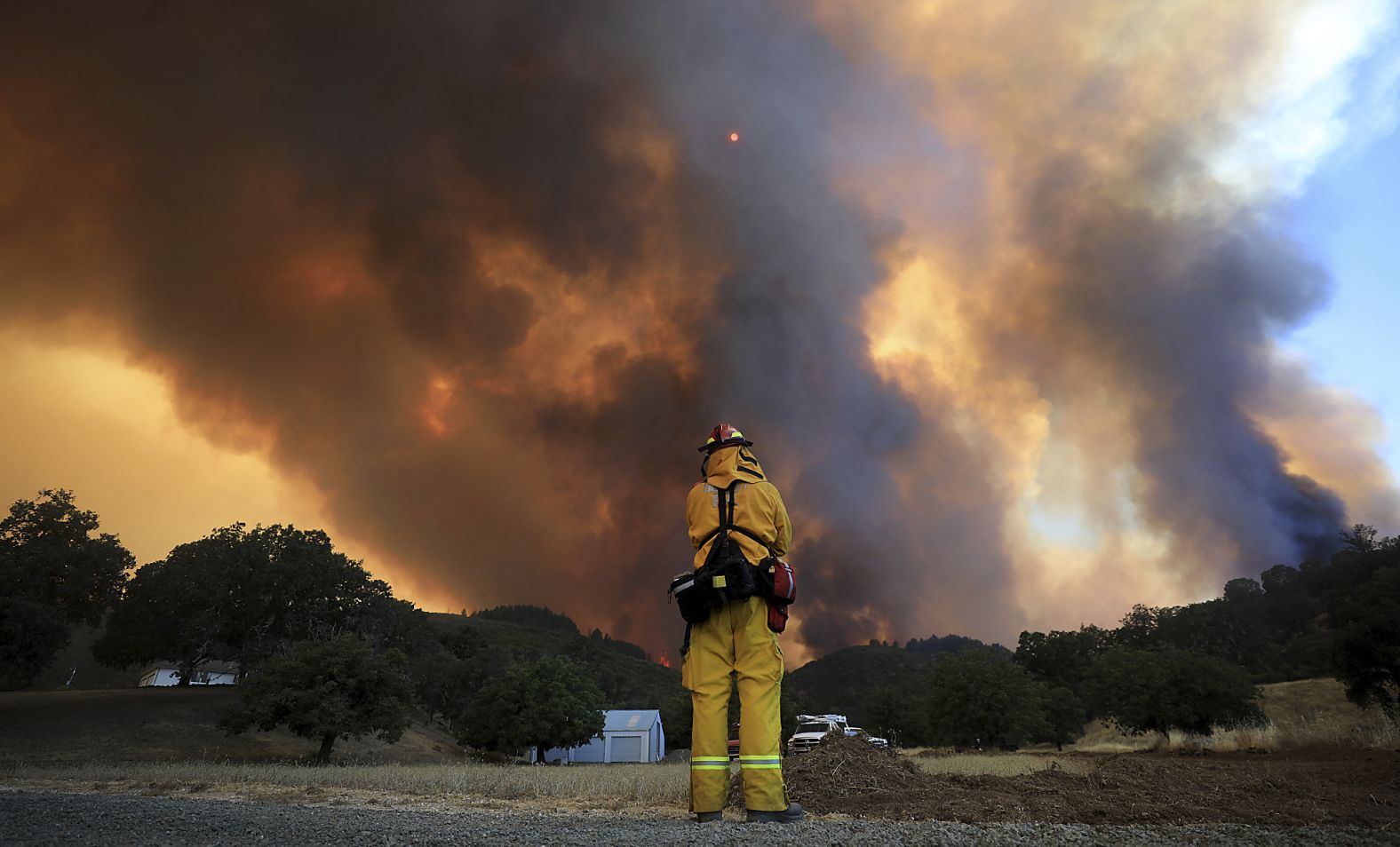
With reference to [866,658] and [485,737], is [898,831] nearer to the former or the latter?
[485,737]

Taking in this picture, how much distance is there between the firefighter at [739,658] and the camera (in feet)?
18.9

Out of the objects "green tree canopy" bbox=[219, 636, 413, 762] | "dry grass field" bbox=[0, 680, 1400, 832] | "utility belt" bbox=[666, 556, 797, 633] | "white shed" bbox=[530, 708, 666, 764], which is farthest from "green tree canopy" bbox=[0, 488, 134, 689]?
"utility belt" bbox=[666, 556, 797, 633]

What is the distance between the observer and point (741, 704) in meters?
5.96

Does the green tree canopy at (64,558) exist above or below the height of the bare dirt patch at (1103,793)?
above

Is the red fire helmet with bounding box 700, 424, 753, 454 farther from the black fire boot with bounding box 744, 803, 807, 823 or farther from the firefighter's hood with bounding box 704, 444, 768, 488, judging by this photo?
the black fire boot with bounding box 744, 803, 807, 823

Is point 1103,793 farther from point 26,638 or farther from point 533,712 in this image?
point 26,638

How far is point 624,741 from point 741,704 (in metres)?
67.3

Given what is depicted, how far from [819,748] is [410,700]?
3194cm

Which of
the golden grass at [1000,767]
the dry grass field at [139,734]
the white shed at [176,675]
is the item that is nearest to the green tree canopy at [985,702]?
the golden grass at [1000,767]

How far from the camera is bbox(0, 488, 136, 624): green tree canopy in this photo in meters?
38.3

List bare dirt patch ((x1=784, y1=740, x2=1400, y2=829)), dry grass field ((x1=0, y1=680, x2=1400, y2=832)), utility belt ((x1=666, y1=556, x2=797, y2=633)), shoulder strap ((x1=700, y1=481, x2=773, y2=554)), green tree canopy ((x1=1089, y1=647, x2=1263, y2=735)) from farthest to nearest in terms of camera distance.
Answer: green tree canopy ((x1=1089, y1=647, x2=1263, y2=735)) → shoulder strap ((x1=700, y1=481, x2=773, y2=554)) → utility belt ((x1=666, y1=556, x2=797, y2=633)) → dry grass field ((x1=0, y1=680, x2=1400, y2=832)) → bare dirt patch ((x1=784, y1=740, x2=1400, y2=829))

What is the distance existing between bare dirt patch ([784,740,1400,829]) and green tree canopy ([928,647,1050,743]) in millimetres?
34586

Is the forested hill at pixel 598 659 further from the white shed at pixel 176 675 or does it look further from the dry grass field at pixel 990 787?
the dry grass field at pixel 990 787

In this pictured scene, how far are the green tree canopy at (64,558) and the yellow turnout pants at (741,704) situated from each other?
4738 cm
